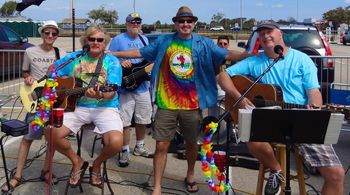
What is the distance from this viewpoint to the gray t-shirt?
15.4ft

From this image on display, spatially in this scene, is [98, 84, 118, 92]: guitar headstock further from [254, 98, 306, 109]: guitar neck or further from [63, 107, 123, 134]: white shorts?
[254, 98, 306, 109]: guitar neck

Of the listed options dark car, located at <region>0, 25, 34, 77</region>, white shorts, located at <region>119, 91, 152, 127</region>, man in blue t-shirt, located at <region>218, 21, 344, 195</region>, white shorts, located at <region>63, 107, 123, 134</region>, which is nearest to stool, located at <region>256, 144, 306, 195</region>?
man in blue t-shirt, located at <region>218, 21, 344, 195</region>

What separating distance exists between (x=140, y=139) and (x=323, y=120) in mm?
3096

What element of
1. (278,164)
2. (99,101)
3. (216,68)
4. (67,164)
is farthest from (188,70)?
(67,164)

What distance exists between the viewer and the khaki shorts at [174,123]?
13.8 ft

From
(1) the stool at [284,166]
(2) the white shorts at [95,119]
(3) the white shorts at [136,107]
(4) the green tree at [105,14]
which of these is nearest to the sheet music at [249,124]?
(1) the stool at [284,166]

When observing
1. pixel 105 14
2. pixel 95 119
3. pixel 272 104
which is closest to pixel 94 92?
pixel 95 119

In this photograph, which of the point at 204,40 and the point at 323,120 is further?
the point at 204,40

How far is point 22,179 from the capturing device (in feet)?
14.9

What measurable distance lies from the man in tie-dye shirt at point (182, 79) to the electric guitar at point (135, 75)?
97cm

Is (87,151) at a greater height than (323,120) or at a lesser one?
lesser

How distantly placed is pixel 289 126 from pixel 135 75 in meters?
2.64

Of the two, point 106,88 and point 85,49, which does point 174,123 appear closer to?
point 106,88

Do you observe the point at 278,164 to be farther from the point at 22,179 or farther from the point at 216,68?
the point at 22,179
